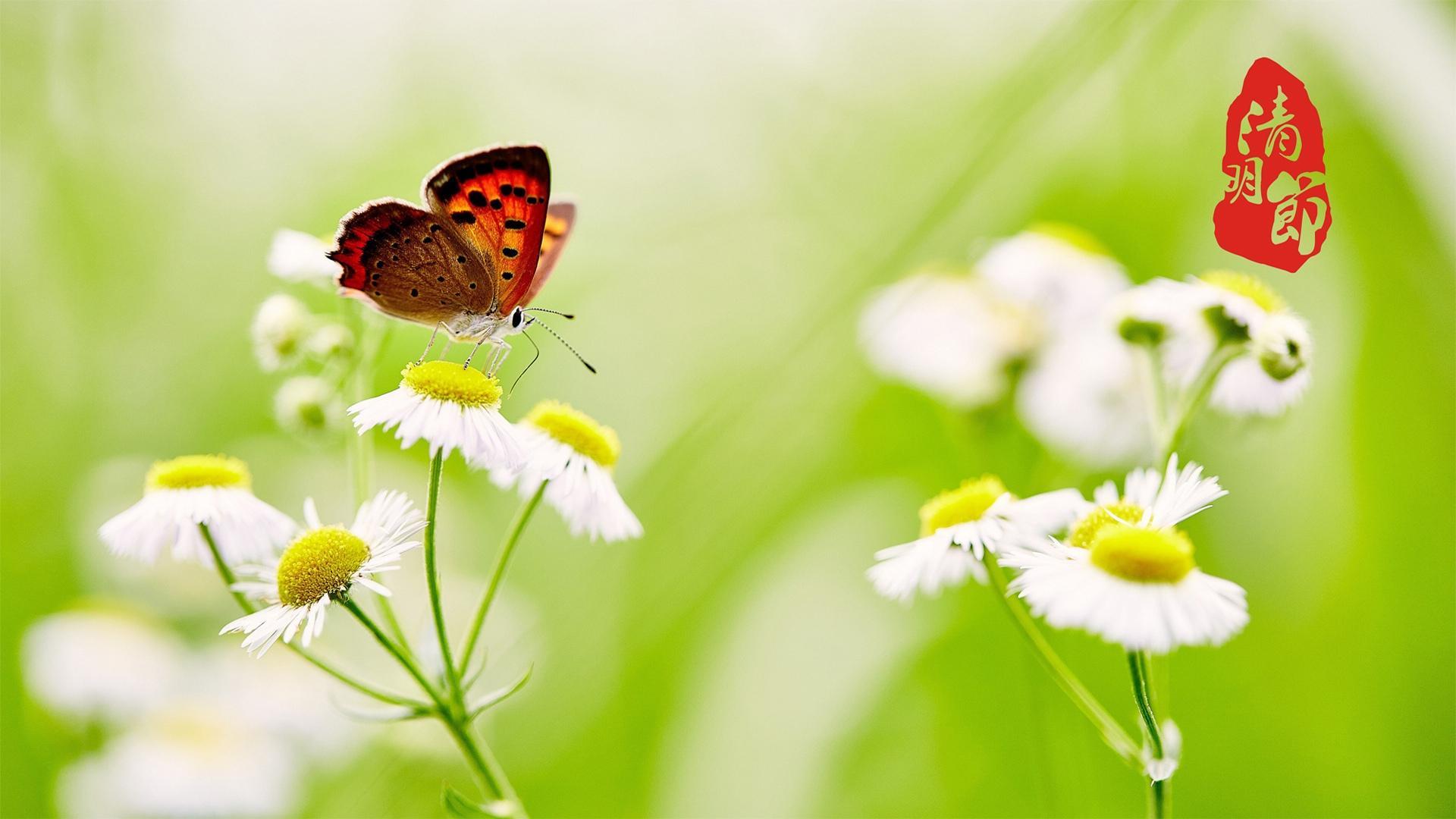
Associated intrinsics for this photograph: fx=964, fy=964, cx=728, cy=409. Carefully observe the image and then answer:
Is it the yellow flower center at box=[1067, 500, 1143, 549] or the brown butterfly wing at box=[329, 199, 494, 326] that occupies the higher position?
the yellow flower center at box=[1067, 500, 1143, 549]

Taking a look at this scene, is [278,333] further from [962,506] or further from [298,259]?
[962,506]

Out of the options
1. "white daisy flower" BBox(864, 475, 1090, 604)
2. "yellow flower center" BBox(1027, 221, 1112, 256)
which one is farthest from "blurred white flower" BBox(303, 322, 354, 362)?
"yellow flower center" BBox(1027, 221, 1112, 256)

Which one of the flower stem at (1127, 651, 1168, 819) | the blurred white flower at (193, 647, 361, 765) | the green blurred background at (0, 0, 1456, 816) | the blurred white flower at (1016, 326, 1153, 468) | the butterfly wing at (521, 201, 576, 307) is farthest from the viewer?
the blurred white flower at (193, 647, 361, 765)

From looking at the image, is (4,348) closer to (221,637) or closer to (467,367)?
(221,637)

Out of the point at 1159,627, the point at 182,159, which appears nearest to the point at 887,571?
the point at 1159,627

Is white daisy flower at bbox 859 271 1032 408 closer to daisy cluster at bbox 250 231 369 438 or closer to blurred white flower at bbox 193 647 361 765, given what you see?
daisy cluster at bbox 250 231 369 438

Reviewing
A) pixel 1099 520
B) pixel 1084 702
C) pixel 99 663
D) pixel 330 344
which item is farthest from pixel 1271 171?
pixel 99 663

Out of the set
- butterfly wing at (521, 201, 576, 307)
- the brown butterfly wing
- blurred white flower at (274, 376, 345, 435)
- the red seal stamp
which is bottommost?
blurred white flower at (274, 376, 345, 435)
